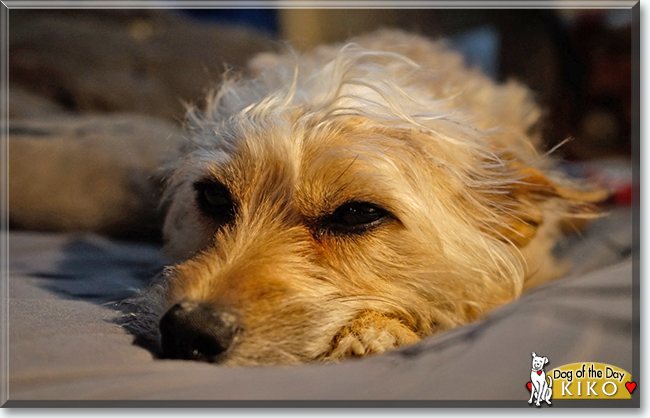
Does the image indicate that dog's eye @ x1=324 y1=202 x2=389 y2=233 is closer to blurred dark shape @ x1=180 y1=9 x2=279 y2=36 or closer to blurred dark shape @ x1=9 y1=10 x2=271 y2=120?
blurred dark shape @ x1=9 y1=10 x2=271 y2=120

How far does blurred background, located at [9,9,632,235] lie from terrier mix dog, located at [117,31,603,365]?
110 centimetres

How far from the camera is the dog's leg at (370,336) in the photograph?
3.95 ft

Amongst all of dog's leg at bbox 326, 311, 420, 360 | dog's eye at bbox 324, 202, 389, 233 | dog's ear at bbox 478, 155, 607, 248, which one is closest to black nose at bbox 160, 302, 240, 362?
dog's leg at bbox 326, 311, 420, 360

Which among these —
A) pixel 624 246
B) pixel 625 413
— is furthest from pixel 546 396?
pixel 624 246

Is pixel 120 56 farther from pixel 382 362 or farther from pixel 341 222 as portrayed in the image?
pixel 382 362

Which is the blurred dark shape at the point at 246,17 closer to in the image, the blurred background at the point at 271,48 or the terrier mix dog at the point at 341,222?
the blurred background at the point at 271,48

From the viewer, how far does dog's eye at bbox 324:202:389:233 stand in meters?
1.43

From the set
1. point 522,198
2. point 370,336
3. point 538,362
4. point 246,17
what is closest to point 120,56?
point 246,17

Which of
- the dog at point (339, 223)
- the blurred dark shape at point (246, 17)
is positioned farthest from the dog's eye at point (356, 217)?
the blurred dark shape at point (246, 17)

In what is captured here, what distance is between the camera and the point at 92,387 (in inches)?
36.0

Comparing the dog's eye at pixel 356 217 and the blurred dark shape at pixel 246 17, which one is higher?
the blurred dark shape at pixel 246 17

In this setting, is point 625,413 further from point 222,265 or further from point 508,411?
point 222,265

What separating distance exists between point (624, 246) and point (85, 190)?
239 cm

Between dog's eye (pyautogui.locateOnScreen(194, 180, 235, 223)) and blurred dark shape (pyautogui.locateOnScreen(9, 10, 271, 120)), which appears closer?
dog's eye (pyautogui.locateOnScreen(194, 180, 235, 223))
